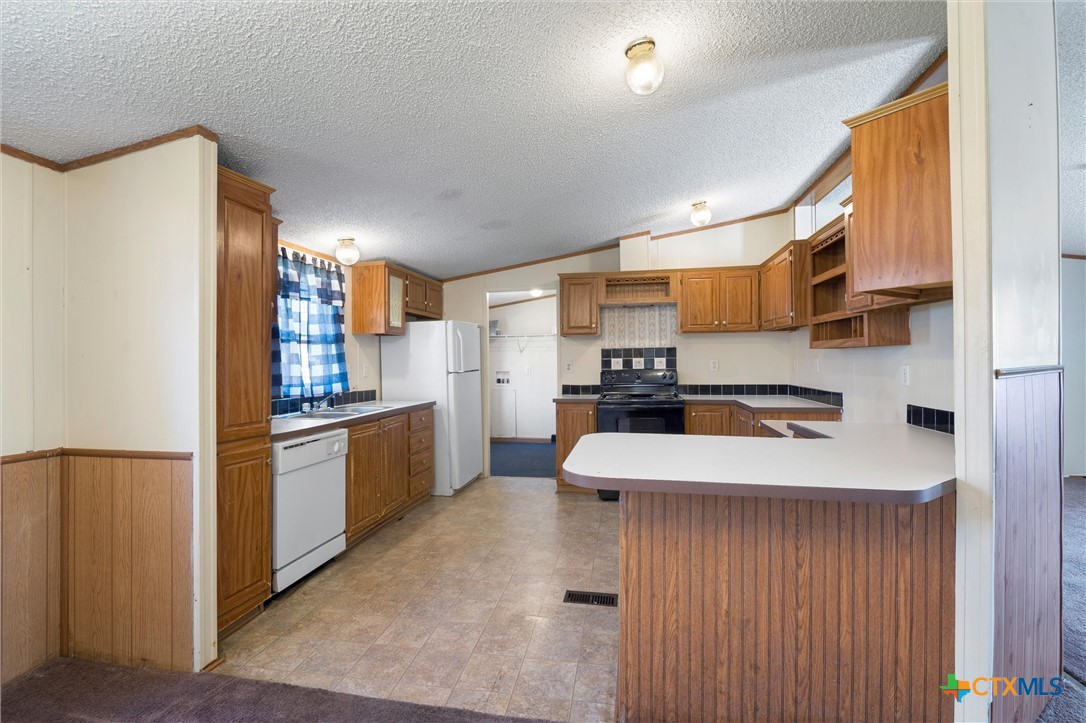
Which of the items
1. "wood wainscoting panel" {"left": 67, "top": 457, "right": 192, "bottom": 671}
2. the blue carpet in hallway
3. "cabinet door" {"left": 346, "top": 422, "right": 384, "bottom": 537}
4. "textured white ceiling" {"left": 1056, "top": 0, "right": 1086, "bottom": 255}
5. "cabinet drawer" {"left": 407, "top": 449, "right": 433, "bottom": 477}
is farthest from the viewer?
the blue carpet in hallway

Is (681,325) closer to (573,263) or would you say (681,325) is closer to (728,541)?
(573,263)

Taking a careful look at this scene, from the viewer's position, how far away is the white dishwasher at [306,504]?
2.37 metres

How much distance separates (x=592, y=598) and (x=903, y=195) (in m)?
2.26

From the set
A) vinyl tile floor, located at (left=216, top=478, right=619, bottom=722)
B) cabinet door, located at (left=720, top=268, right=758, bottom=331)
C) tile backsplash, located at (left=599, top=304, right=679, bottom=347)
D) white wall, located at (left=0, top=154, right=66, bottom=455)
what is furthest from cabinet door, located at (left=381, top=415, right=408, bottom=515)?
cabinet door, located at (left=720, top=268, right=758, bottom=331)

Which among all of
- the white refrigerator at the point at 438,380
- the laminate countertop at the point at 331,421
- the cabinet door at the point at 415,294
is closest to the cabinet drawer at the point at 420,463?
the white refrigerator at the point at 438,380

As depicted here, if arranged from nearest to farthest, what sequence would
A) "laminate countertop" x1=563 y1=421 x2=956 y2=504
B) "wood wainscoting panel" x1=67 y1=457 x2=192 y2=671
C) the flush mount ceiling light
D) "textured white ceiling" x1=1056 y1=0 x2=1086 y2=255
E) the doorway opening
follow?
"laminate countertop" x1=563 y1=421 x2=956 y2=504 < "textured white ceiling" x1=1056 y1=0 x2=1086 y2=255 < "wood wainscoting panel" x1=67 y1=457 x2=192 y2=671 < the flush mount ceiling light < the doorway opening

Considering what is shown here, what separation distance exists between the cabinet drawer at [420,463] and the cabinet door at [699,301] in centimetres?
261

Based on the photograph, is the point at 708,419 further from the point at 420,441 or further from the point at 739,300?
the point at 420,441

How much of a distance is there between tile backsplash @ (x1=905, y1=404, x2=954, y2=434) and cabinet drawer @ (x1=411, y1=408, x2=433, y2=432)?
3351 mm

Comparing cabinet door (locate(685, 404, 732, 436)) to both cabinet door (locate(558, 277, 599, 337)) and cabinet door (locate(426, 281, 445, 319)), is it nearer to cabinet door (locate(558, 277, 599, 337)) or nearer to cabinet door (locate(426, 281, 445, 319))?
cabinet door (locate(558, 277, 599, 337))

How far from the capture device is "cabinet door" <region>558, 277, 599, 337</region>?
14.6 feet

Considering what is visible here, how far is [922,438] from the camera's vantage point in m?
1.88

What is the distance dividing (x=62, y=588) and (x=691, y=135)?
3620mm

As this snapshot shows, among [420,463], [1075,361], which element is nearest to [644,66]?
[420,463]
